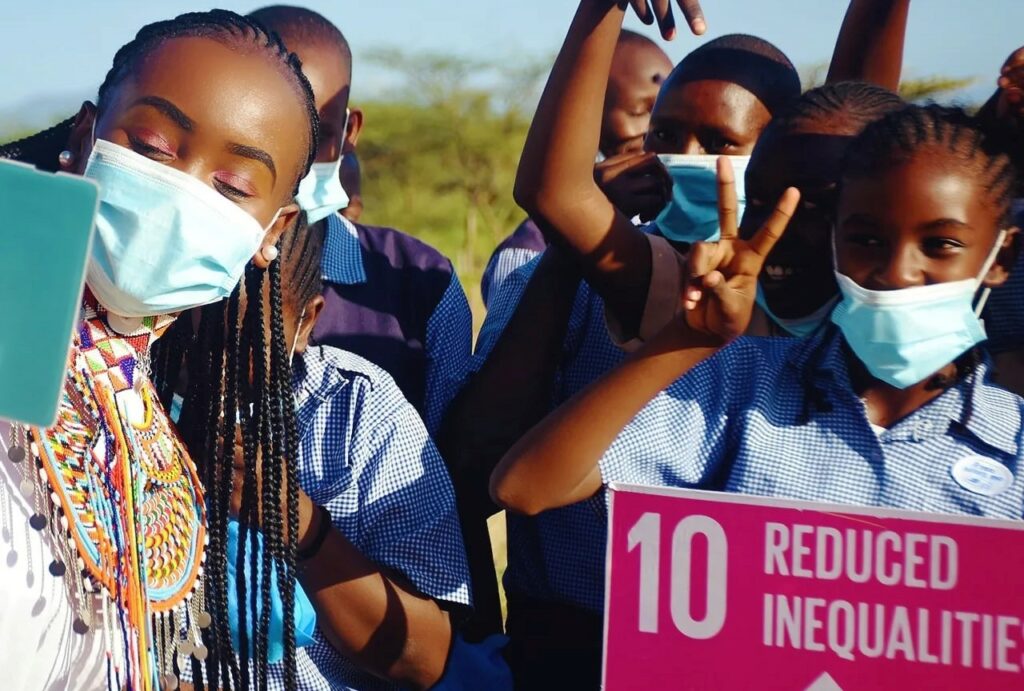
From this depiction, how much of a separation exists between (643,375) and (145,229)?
78 cm

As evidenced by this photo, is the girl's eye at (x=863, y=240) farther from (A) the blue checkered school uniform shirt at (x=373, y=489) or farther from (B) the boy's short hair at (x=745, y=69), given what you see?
(A) the blue checkered school uniform shirt at (x=373, y=489)

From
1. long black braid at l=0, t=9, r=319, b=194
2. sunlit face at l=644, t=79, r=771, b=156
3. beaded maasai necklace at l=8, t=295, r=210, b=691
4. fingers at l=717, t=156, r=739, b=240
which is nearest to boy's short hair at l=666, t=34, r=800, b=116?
sunlit face at l=644, t=79, r=771, b=156

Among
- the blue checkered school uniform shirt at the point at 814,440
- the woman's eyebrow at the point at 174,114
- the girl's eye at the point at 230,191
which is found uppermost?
the woman's eyebrow at the point at 174,114

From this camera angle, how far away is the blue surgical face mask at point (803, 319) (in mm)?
2412

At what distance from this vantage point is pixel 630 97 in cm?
351

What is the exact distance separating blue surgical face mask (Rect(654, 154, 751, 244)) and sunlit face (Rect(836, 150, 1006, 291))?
41cm

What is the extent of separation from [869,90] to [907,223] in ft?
1.79

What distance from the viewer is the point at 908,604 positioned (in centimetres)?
177

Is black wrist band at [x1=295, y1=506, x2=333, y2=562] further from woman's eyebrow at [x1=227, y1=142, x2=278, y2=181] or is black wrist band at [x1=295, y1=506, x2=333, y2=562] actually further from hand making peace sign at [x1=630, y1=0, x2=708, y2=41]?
hand making peace sign at [x1=630, y1=0, x2=708, y2=41]

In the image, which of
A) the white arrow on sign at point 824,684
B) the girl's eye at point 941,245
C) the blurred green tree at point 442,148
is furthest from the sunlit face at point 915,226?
the blurred green tree at point 442,148

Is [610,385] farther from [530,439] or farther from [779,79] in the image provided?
[779,79]

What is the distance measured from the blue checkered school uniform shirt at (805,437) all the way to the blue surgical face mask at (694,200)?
369 mm

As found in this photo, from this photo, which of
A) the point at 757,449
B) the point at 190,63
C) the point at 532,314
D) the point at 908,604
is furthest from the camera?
the point at 532,314

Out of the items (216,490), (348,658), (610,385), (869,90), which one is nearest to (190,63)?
(216,490)
